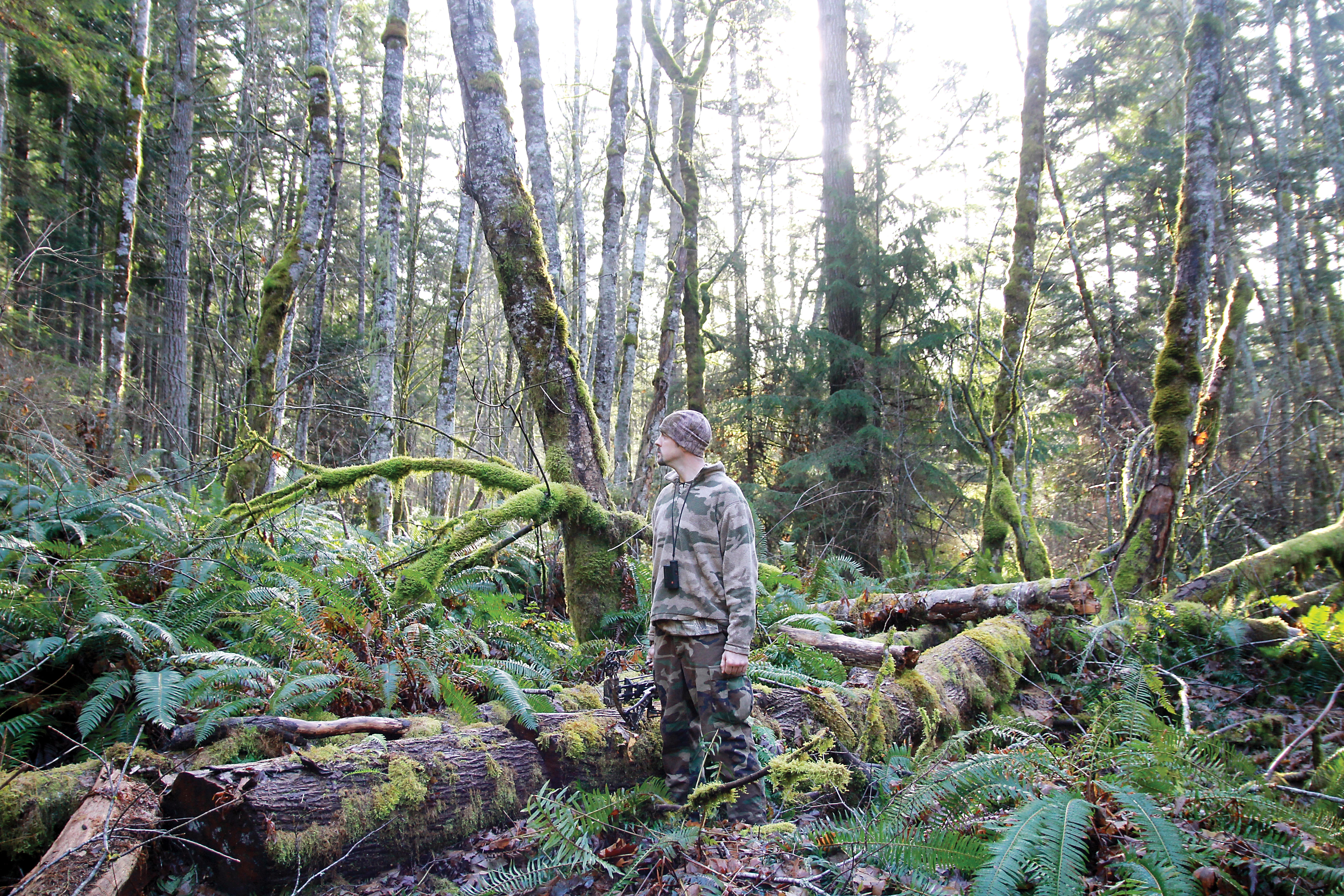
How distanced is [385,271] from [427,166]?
1685 centimetres

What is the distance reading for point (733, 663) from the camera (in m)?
3.96

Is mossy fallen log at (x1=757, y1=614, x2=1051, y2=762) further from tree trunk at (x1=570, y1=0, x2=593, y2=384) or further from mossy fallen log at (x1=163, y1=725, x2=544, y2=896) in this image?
tree trunk at (x1=570, y1=0, x2=593, y2=384)

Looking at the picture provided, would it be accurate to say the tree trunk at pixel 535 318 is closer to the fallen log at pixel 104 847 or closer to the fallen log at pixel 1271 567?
the fallen log at pixel 104 847

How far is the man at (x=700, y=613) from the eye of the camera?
3.99m

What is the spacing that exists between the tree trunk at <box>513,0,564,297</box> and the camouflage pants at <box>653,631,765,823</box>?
5.88 metres

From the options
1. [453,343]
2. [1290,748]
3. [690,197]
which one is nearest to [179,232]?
[453,343]

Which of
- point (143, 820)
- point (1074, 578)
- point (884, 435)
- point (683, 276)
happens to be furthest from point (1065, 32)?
point (143, 820)

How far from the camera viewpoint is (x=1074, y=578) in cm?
752

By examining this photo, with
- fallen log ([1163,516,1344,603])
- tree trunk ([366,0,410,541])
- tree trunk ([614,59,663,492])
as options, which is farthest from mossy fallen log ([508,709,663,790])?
tree trunk ([614,59,663,492])

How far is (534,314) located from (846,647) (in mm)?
4125

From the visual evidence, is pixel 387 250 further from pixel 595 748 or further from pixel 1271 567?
pixel 1271 567

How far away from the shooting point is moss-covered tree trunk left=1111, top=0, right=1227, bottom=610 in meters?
7.79

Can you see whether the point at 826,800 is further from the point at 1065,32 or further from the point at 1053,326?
the point at 1065,32

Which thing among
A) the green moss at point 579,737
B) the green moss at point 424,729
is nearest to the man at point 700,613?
the green moss at point 579,737
